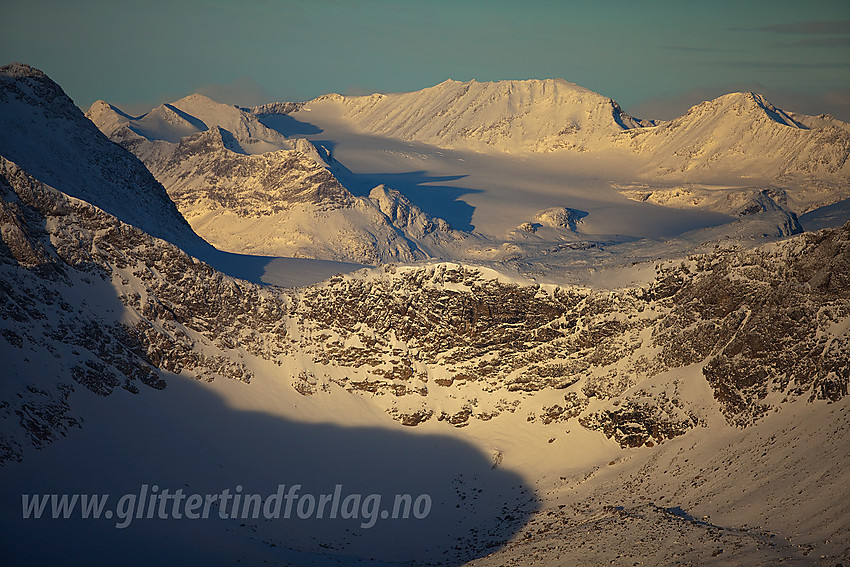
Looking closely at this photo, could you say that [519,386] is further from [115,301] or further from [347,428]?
[115,301]

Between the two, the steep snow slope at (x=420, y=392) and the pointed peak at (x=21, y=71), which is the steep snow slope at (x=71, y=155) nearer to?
the pointed peak at (x=21, y=71)

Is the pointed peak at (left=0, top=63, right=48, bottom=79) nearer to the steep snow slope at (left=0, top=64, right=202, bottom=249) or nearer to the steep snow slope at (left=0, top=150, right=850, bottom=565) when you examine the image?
the steep snow slope at (left=0, top=64, right=202, bottom=249)

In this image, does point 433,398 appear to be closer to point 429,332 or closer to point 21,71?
point 429,332

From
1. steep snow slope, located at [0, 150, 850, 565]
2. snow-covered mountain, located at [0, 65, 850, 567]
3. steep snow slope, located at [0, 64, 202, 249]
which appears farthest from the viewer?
steep snow slope, located at [0, 64, 202, 249]

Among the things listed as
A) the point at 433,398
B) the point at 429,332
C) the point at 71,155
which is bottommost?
the point at 433,398

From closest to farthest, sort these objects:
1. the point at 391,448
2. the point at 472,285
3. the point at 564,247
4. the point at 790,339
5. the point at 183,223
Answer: the point at 790,339, the point at 391,448, the point at 472,285, the point at 183,223, the point at 564,247

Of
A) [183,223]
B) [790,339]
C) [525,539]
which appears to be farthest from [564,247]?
[525,539]

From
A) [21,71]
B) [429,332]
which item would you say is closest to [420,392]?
[429,332]

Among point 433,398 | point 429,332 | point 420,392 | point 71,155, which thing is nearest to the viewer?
point 433,398

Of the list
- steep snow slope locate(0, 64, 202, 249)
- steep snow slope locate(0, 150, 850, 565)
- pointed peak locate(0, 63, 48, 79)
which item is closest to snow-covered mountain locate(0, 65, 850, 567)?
steep snow slope locate(0, 150, 850, 565)

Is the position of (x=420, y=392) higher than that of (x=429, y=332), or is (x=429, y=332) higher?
(x=429, y=332)

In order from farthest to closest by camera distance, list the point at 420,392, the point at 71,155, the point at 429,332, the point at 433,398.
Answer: the point at 71,155, the point at 429,332, the point at 420,392, the point at 433,398
